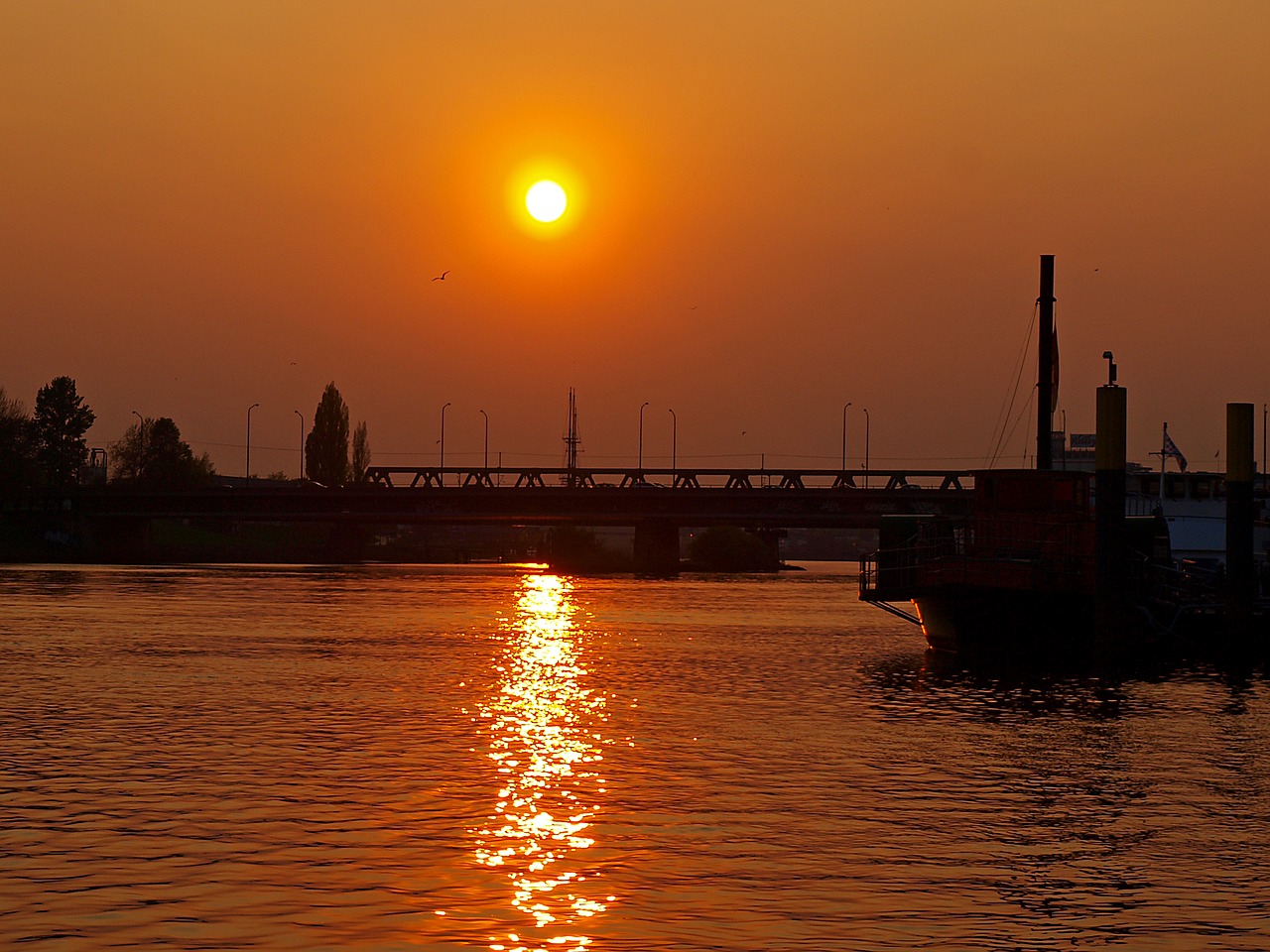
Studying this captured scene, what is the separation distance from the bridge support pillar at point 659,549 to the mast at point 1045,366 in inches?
3926

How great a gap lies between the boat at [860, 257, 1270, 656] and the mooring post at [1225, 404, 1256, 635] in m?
0.04

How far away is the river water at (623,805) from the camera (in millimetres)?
15539

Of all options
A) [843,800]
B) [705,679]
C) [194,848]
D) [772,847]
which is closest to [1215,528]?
[705,679]

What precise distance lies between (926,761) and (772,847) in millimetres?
8408

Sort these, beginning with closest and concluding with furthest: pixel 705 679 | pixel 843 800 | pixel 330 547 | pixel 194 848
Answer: pixel 194 848 → pixel 843 800 → pixel 705 679 → pixel 330 547

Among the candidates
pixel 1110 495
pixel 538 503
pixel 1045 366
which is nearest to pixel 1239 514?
pixel 1110 495

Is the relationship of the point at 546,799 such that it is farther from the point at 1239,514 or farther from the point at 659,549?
the point at 659,549

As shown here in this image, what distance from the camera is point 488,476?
16688 centimetres

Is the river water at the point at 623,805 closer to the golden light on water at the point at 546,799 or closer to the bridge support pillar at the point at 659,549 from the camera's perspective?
the golden light on water at the point at 546,799

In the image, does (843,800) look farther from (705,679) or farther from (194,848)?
(705,679)

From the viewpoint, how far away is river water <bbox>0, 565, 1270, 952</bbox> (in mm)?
15539

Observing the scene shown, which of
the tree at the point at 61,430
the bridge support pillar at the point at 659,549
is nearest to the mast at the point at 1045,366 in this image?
the bridge support pillar at the point at 659,549

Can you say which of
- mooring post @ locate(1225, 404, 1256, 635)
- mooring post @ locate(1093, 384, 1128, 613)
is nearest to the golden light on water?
mooring post @ locate(1093, 384, 1128, 613)

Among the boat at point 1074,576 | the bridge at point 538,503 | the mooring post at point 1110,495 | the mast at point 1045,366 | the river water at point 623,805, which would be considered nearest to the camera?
the river water at point 623,805
